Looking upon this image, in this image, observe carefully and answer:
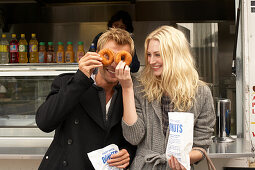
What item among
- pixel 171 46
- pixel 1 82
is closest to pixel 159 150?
pixel 171 46

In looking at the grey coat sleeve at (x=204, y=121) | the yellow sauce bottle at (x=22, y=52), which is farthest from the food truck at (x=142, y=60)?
the yellow sauce bottle at (x=22, y=52)

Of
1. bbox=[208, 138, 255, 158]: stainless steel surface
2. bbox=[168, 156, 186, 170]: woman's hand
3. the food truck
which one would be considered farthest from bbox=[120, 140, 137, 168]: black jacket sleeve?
bbox=[208, 138, 255, 158]: stainless steel surface

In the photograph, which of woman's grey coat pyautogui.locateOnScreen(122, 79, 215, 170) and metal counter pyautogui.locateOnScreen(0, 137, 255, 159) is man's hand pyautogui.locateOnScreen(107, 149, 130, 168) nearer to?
woman's grey coat pyautogui.locateOnScreen(122, 79, 215, 170)

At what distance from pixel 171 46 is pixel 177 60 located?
0.08 meters

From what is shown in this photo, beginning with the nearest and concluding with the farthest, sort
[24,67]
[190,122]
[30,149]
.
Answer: [190,122], [30,149], [24,67]

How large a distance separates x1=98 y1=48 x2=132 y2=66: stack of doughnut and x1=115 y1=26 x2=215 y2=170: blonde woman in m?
0.12

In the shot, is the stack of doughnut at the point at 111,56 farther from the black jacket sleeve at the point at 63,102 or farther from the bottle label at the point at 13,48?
the bottle label at the point at 13,48

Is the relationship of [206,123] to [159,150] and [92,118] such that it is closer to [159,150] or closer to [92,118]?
[159,150]

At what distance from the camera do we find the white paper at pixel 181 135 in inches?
52.3

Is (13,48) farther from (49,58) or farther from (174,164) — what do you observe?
(174,164)

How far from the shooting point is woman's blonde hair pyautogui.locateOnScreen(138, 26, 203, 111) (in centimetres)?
148

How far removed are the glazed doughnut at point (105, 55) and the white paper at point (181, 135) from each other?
0.39m

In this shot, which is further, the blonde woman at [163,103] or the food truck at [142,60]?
→ the food truck at [142,60]

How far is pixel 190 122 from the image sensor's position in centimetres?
134
